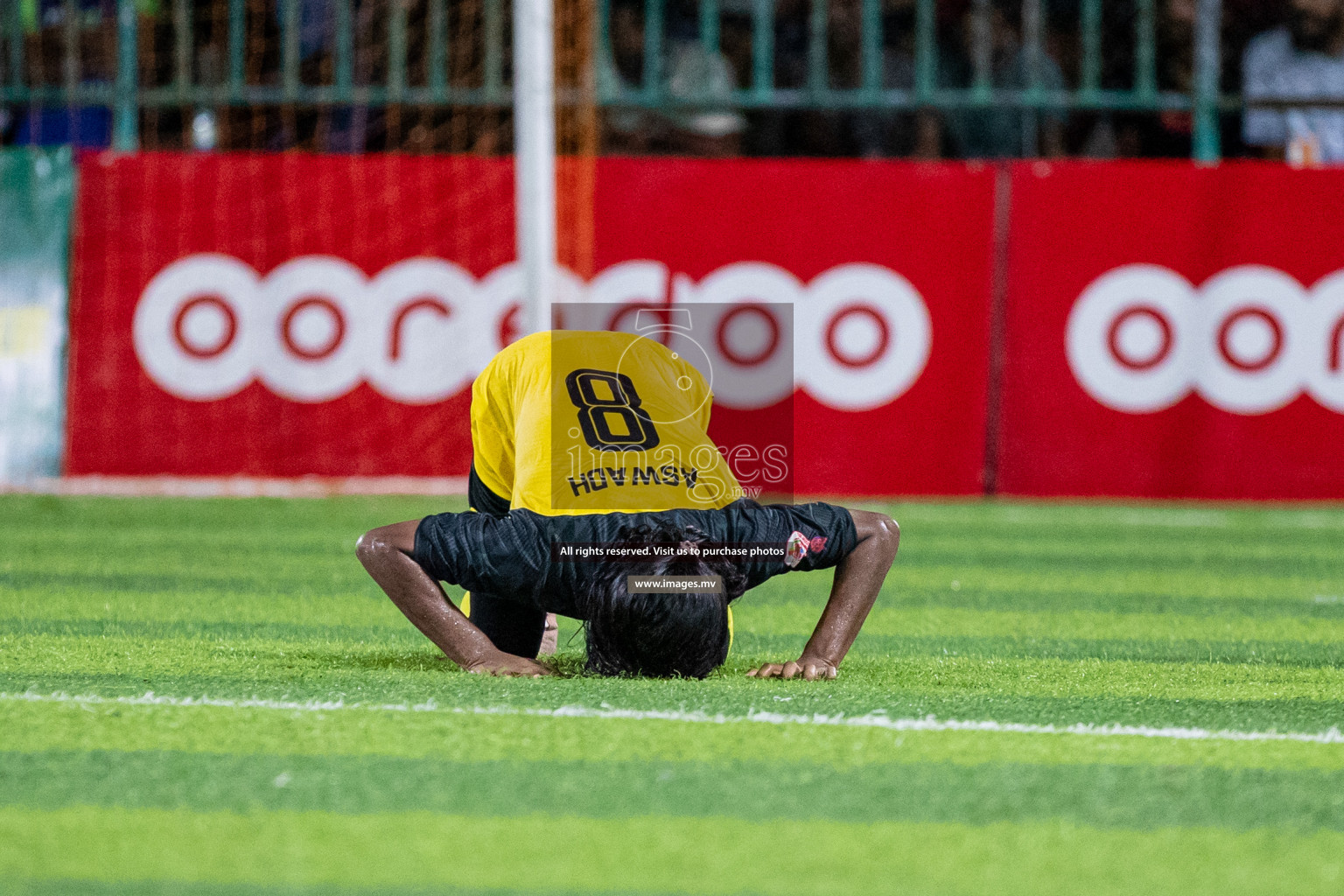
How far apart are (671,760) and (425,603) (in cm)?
96

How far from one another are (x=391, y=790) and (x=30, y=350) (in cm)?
775

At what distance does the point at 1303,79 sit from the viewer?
10.6 meters

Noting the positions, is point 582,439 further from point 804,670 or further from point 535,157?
point 535,157

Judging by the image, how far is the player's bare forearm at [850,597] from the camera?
394 cm

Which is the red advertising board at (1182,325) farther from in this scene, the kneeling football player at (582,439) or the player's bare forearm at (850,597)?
the player's bare forearm at (850,597)

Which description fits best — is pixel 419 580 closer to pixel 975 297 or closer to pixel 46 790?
pixel 46 790

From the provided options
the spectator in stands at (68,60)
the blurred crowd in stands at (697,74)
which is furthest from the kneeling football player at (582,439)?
the spectator in stands at (68,60)

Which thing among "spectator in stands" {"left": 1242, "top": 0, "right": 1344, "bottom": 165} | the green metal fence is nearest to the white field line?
the green metal fence

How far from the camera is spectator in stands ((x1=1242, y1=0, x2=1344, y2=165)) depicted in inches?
417

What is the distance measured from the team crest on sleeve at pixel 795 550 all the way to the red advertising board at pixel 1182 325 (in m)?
6.31

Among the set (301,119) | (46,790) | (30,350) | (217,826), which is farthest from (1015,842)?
(301,119)

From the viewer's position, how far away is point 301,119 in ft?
35.9

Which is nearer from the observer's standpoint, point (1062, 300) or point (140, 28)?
point (1062, 300)

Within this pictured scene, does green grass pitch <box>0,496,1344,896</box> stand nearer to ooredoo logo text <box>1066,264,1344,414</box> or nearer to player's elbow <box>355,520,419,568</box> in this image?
player's elbow <box>355,520,419,568</box>
